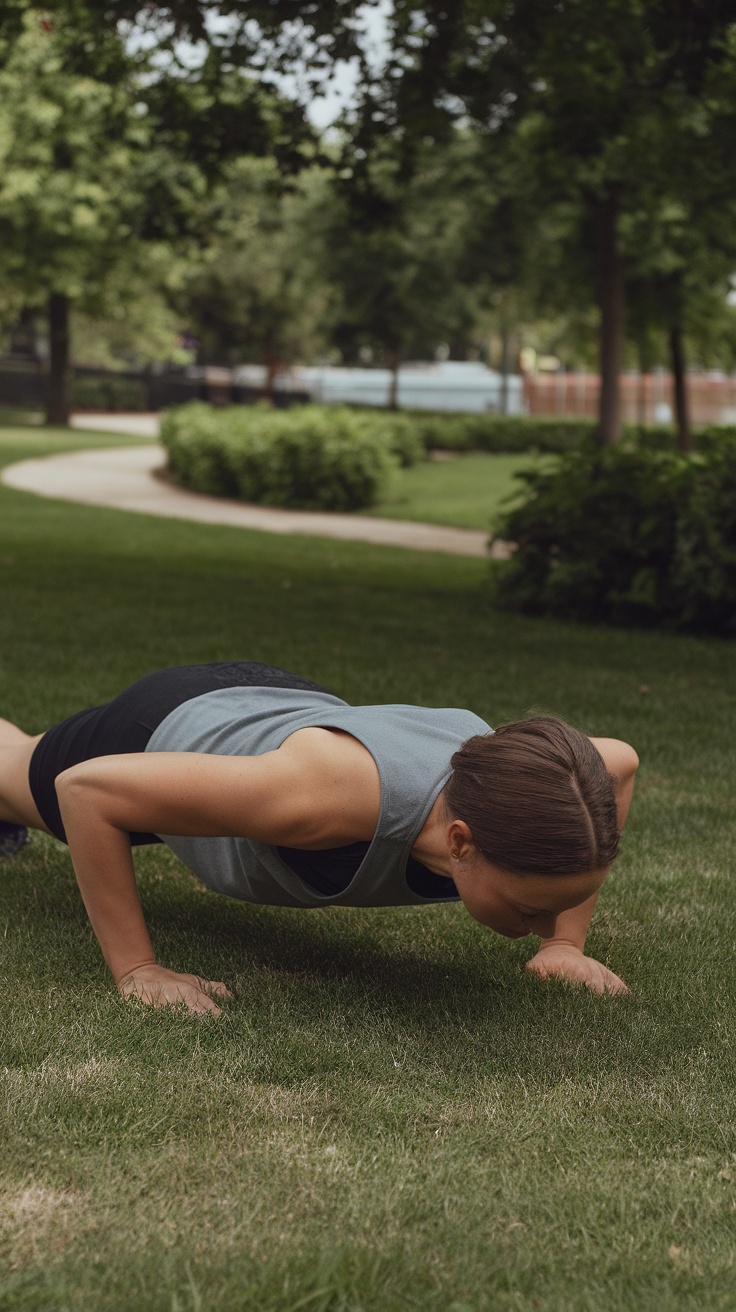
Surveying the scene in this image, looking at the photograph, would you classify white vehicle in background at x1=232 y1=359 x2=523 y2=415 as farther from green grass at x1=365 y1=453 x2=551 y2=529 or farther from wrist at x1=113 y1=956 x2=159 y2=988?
wrist at x1=113 y1=956 x2=159 y2=988

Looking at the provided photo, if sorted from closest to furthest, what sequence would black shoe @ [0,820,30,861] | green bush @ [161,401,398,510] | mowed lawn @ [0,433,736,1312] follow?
mowed lawn @ [0,433,736,1312], black shoe @ [0,820,30,861], green bush @ [161,401,398,510]

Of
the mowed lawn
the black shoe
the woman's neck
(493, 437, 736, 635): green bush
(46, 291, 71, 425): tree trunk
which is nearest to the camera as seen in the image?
the mowed lawn

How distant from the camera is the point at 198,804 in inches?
109

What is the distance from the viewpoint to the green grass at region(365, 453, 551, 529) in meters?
19.0

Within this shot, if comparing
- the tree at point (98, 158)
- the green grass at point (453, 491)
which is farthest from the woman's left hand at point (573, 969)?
the green grass at point (453, 491)

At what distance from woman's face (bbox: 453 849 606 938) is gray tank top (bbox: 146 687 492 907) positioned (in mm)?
184

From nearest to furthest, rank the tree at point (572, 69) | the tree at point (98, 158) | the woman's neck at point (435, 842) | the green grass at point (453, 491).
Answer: the woman's neck at point (435, 842) < the tree at point (572, 69) < the tree at point (98, 158) < the green grass at point (453, 491)

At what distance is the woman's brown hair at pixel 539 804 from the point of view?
2.58 m

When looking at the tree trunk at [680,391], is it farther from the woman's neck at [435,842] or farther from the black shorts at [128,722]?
the woman's neck at [435,842]

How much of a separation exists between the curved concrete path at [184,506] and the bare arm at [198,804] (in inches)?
394

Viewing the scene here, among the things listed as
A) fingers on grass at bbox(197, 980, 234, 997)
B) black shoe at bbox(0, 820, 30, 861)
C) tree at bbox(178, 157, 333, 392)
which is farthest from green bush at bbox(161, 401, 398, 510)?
tree at bbox(178, 157, 333, 392)

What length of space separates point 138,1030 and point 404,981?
2.41ft

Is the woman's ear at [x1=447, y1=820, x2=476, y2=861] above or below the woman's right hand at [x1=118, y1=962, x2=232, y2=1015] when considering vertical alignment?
above

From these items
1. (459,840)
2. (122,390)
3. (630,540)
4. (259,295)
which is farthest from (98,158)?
(259,295)
